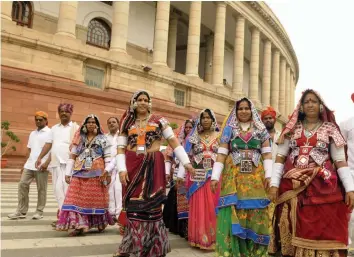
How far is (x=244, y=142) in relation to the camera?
4539 millimetres

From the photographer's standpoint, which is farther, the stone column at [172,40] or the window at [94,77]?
the stone column at [172,40]

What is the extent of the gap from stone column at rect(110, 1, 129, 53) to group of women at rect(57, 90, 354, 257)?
16.6 m

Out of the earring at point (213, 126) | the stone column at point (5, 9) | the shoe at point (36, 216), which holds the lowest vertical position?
the shoe at point (36, 216)

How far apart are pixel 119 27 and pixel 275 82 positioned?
75.5ft

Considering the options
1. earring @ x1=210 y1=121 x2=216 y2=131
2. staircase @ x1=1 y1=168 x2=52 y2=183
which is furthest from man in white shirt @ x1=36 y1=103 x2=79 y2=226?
staircase @ x1=1 y1=168 x2=52 y2=183

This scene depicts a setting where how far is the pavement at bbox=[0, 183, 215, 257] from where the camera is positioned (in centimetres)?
465

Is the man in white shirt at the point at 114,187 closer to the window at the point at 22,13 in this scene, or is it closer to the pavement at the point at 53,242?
the pavement at the point at 53,242

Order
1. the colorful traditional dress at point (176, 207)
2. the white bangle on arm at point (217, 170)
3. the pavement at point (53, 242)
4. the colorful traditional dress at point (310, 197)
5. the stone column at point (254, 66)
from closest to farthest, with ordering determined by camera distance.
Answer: the colorful traditional dress at point (310, 197), the white bangle on arm at point (217, 170), the pavement at point (53, 242), the colorful traditional dress at point (176, 207), the stone column at point (254, 66)

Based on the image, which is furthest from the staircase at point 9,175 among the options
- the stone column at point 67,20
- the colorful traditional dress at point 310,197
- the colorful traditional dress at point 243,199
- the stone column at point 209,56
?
the stone column at point 209,56

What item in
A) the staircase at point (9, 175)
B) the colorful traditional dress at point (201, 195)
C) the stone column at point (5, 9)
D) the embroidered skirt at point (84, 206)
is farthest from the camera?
the stone column at point (5, 9)

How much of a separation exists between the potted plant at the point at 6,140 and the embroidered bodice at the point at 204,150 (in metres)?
10.5

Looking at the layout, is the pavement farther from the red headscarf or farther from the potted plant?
the potted plant

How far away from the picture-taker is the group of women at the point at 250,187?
3.64m

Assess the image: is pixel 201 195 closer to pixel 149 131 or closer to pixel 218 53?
pixel 149 131
